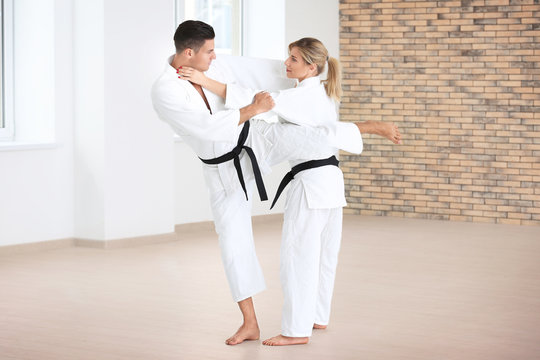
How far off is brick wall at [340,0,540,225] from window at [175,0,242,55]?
111 cm

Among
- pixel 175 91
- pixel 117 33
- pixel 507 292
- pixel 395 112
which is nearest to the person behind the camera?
pixel 175 91

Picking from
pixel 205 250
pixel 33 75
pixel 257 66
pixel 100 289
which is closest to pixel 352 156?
pixel 205 250

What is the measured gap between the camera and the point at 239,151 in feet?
12.1

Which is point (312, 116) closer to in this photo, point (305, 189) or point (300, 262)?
point (305, 189)

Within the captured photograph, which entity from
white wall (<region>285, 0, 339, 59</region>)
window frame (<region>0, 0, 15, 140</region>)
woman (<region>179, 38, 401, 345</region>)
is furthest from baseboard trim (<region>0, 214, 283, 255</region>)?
woman (<region>179, 38, 401, 345</region>)

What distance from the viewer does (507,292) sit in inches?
196

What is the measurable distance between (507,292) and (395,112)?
3.76m

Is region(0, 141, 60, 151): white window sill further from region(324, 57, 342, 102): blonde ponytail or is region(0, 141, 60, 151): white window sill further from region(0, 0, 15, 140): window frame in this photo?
region(324, 57, 342, 102): blonde ponytail

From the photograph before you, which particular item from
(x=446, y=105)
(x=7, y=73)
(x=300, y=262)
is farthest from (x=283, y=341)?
(x=446, y=105)

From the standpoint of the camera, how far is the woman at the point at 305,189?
3711mm

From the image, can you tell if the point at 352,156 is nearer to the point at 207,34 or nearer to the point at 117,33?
the point at 117,33

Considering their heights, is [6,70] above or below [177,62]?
above

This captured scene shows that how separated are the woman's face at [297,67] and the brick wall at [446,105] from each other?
4629 mm

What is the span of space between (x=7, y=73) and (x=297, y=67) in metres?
3.48
